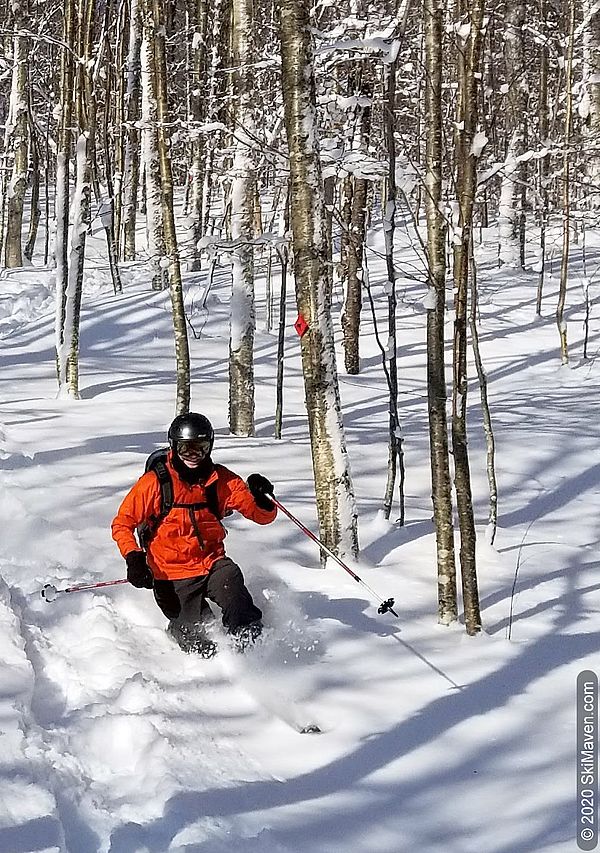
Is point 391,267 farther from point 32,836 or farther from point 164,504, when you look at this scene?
point 32,836

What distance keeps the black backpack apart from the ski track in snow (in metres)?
0.50

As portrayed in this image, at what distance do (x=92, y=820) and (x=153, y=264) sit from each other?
59.3 ft

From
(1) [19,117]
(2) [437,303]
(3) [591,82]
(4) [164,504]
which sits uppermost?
(3) [591,82]

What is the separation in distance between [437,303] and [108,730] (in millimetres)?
2915

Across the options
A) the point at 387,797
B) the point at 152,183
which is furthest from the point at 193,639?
the point at 152,183

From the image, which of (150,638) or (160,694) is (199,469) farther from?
(160,694)

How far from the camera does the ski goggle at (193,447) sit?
5.39 m

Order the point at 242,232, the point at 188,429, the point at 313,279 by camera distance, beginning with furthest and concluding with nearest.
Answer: the point at 242,232, the point at 313,279, the point at 188,429

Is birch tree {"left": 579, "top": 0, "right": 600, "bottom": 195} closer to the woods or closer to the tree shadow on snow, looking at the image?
the woods

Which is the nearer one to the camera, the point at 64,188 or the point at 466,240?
the point at 466,240

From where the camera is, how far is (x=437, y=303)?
17.7 ft

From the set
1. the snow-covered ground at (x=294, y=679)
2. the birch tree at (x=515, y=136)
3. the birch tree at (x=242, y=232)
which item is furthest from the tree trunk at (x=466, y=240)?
the birch tree at (x=515, y=136)

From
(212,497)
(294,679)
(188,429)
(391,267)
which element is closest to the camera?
(294,679)

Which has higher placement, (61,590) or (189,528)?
(189,528)
